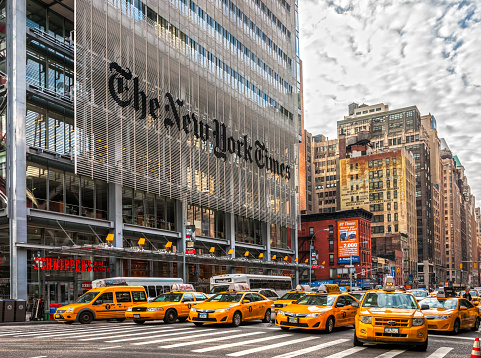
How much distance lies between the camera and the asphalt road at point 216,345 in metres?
13.7

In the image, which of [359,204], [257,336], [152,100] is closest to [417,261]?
[359,204]

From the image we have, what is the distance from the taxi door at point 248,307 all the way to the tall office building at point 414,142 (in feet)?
467

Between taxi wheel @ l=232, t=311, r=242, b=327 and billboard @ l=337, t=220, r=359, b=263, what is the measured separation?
77.6m

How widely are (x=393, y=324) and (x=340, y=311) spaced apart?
18.5ft

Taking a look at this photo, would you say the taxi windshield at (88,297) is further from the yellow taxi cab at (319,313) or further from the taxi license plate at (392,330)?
the taxi license plate at (392,330)

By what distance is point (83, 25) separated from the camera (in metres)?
41.3

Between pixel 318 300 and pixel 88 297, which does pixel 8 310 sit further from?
pixel 318 300

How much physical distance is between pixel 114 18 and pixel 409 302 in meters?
36.6

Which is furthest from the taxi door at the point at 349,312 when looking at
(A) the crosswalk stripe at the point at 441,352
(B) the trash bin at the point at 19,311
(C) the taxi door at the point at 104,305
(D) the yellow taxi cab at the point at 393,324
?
(B) the trash bin at the point at 19,311

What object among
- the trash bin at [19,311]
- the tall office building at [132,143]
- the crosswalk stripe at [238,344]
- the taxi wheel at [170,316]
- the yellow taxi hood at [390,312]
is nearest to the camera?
the crosswalk stripe at [238,344]

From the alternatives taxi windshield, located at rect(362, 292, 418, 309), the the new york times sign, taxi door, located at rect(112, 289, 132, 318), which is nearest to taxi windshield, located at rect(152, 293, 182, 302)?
taxi door, located at rect(112, 289, 132, 318)

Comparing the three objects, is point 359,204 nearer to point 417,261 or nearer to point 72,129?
point 417,261

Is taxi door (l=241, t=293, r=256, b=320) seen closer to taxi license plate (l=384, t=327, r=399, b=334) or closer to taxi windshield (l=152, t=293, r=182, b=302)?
taxi windshield (l=152, t=293, r=182, b=302)

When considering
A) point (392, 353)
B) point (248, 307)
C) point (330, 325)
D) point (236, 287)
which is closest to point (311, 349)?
point (392, 353)
